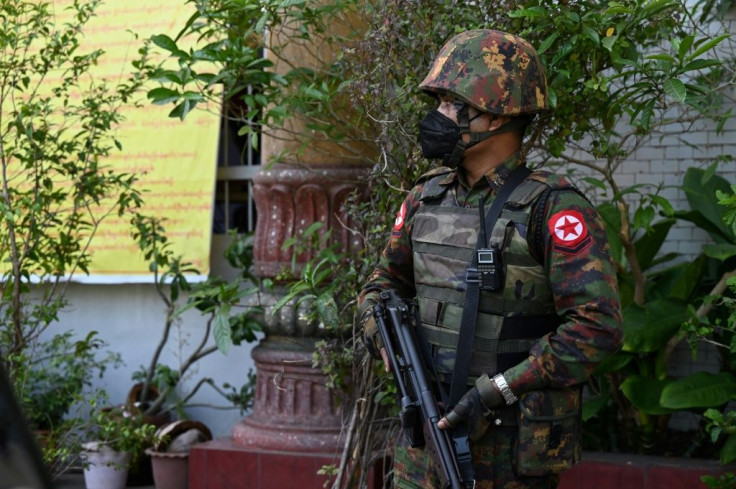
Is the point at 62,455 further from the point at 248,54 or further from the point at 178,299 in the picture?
the point at 248,54

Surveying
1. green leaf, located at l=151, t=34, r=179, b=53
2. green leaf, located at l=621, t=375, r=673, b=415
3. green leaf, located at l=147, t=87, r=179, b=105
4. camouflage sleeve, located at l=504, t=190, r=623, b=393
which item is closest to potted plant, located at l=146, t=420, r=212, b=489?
green leaf, located at l=147, t=87, r=179, b=105

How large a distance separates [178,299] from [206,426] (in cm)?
82

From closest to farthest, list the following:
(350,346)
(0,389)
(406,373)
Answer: (0,389) → (406,373) → (350,346)

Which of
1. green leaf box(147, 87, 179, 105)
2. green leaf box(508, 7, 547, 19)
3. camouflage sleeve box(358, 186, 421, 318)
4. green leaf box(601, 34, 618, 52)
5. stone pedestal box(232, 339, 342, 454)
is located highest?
green leaf box(508, 7, 547, 19)

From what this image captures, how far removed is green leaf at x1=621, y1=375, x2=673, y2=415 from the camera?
15.7ft

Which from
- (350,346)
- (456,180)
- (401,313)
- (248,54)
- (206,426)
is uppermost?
(248,54)

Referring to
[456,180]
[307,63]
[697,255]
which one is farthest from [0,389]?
[697,255]

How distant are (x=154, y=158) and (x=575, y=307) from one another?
4.15m

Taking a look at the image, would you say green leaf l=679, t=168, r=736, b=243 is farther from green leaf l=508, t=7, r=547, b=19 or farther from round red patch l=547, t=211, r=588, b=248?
round red patch l=547, t=211, r=588, b=248

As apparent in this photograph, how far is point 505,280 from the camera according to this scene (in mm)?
2955

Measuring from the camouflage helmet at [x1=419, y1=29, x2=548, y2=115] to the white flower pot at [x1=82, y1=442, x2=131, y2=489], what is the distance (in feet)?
11.2

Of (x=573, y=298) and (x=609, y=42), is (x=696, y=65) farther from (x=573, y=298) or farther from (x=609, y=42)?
(x=573, y=298)

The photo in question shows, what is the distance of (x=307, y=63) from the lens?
205 inches

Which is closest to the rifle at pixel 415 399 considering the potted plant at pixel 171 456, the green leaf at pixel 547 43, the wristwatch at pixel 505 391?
the wristwatch at pixel 505 391
